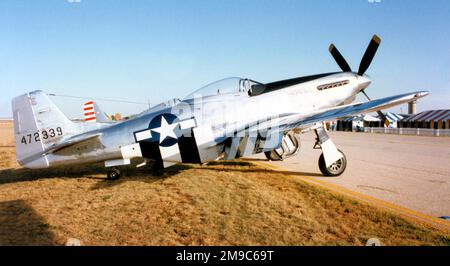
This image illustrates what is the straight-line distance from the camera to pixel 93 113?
17703mm

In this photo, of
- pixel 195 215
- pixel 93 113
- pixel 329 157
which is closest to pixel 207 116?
pixel 195 215

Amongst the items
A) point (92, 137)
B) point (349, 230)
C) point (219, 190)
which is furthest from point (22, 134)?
point (349, 230)

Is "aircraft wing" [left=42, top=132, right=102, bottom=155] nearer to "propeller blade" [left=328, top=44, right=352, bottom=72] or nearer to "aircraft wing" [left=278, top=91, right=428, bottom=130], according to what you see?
"aircraft wing" [left=278, top=91, right=428, bottom=130]

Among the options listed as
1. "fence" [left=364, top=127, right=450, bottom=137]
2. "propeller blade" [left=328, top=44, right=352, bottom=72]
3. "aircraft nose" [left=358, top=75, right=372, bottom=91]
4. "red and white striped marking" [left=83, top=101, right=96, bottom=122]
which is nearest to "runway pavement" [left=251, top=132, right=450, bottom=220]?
"aircraft nose" [left=358, top=75, right=372, bottom=91]

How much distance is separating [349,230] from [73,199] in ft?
17.6

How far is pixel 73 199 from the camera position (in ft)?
19.5

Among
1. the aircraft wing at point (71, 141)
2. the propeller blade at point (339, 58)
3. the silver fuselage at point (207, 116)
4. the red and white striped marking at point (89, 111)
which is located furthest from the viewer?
the red and white striped marking at point (89, 111)

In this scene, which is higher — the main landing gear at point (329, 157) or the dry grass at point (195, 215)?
the main landing gear at point (329, 157)

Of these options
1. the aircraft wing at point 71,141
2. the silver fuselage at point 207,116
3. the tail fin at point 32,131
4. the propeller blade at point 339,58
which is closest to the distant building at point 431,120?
the propeller blade at point 339,58

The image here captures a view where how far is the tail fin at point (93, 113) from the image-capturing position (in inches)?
669

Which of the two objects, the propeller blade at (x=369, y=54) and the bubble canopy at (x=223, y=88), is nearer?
the bubble canopy at (x=223, y=88)

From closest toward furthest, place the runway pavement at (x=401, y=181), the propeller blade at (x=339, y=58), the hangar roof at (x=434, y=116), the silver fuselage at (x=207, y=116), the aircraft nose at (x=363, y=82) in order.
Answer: the runway pavement at (x=401, y=181)
the silver fuselage at (x=207, y=116)
the aircraft nose at (x=363, y=82)
the propeller blade at (x=339, y=58)
the hangar roof at (x=434, y=116)

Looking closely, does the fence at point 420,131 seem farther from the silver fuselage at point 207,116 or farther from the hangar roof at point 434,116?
the silver fuselage at point 207,116

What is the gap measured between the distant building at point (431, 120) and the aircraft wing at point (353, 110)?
126 feet
